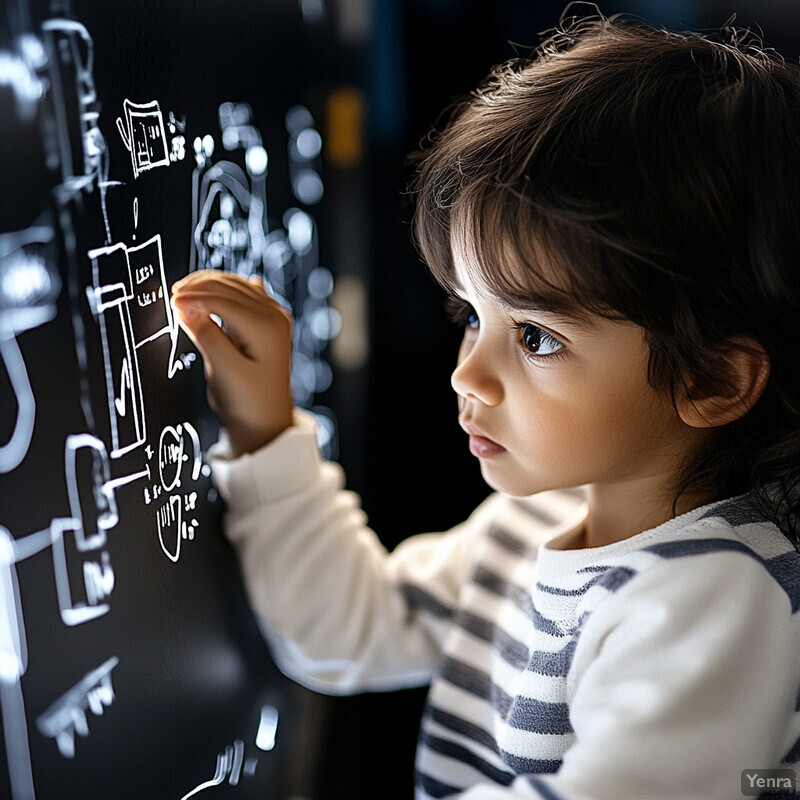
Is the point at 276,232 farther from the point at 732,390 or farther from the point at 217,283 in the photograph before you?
the point at 732,390

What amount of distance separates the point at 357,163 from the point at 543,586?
433 mm

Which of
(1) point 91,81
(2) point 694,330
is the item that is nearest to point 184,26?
(1) point 91,81

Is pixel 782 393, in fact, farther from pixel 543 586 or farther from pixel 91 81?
pixel 91 81

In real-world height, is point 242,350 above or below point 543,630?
above

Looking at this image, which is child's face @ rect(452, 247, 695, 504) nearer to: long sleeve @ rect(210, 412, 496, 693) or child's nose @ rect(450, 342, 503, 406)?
child's nose @ rect(450, 342, 503, 406)

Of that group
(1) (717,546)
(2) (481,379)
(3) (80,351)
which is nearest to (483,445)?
(2) (481,379)

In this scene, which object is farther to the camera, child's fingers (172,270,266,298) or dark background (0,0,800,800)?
dark background (0,0,800,800)

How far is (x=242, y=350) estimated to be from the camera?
69 centimetres

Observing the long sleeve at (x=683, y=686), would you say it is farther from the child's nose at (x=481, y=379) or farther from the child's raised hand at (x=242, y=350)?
the child's raised hand at (x=242, y=350)

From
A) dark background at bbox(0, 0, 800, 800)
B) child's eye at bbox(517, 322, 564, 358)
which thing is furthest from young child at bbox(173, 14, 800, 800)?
dark background at bbox(0, 0, 800, 800)

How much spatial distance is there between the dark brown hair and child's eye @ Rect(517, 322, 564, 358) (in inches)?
1.0

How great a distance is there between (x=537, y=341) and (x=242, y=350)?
219mm

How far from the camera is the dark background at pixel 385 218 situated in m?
0.75

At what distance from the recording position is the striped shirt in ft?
1.72
